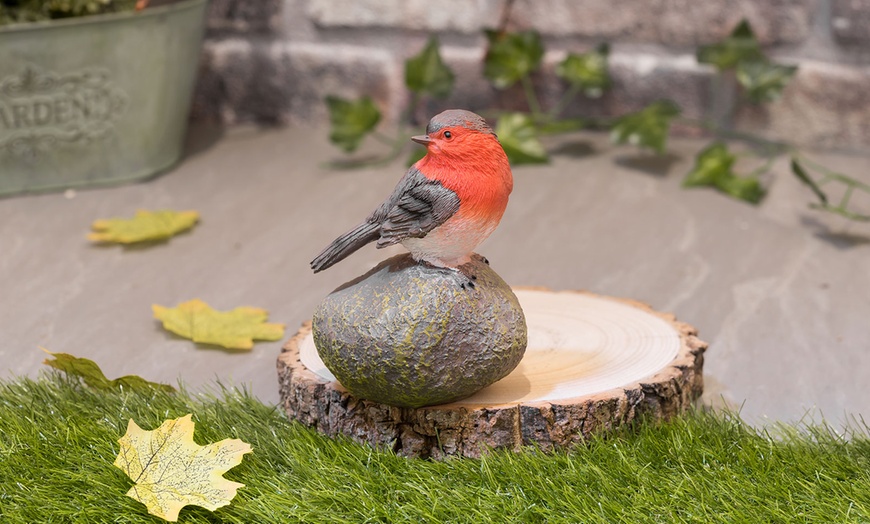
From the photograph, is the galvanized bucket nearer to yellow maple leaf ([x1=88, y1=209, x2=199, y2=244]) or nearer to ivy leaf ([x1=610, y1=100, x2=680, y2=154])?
yellow maple leaf ([x1=88, y1=209, x2=199, y2=244])

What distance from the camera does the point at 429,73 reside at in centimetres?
288

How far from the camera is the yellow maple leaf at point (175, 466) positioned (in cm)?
130

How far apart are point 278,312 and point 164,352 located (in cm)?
26

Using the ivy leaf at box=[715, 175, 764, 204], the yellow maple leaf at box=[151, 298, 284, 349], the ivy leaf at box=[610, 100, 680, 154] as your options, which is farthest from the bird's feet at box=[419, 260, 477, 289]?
the ivy leaf at box=[610, 100, 680, 154]

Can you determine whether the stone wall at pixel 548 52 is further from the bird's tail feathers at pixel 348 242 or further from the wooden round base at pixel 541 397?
the bird's tail feathers at pixel 348 242

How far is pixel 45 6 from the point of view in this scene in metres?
2.61

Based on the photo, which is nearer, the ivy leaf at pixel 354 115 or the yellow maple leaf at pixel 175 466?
the yellow maple leaf at pixel 175 466

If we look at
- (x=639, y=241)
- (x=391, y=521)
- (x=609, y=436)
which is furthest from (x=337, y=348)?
(x=639, y=241)

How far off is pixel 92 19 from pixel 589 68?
1.31 m

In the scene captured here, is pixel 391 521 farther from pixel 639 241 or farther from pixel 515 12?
pixel 515 12

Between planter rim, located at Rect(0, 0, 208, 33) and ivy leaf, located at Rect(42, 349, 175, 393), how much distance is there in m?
1.20

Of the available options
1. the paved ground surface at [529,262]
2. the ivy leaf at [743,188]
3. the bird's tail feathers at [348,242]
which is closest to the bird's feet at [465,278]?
the bird's tail feathers at [348,242]

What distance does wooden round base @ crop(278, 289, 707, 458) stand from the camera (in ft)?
4.63

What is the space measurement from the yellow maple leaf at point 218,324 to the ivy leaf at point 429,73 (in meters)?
1.09
